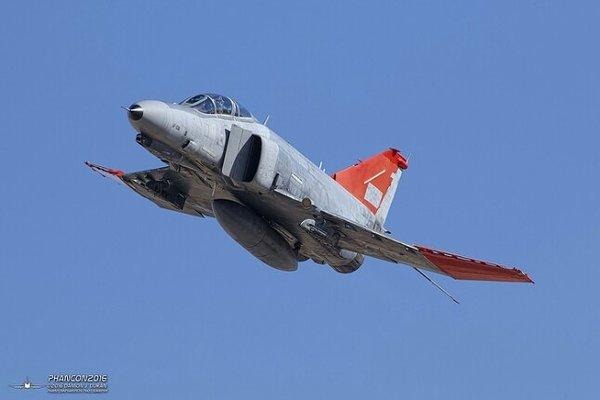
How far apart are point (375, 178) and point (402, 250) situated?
585cm

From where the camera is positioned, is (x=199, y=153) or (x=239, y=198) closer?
(x=199, y=153)

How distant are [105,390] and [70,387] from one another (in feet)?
3.13

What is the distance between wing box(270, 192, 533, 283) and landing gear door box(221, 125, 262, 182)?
958 millimetres

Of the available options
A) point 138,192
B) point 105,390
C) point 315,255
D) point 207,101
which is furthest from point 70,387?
point 207,101

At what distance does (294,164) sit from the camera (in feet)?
89.6

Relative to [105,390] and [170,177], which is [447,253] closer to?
[170,177]

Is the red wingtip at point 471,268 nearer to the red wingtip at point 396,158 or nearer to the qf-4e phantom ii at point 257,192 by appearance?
the qf-4e phantom ii at point 257,192

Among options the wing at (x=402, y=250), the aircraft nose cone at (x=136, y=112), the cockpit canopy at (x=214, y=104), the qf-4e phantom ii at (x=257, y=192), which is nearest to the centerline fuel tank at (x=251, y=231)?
the qf-4e phantom ii at (x=257, y=192)

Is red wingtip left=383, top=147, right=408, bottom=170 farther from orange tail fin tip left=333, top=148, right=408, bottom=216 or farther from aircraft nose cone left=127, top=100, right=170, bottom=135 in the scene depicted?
aircraft nose cone left=127, top=100, right=170, bottom=135

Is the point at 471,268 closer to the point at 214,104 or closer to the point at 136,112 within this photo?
the point at 214,104

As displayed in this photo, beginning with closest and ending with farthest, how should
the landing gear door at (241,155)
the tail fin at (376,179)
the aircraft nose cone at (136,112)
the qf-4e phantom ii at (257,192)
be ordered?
the aircraft nose cone at (136,112)
the qf-4e phantom ii at (257,192)
the landing gear door at (241,155)
the tail fin at (376,179)

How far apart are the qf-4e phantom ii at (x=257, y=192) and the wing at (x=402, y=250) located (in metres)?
0.03

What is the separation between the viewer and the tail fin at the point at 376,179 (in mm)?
32844

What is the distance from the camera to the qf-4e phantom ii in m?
25.6
